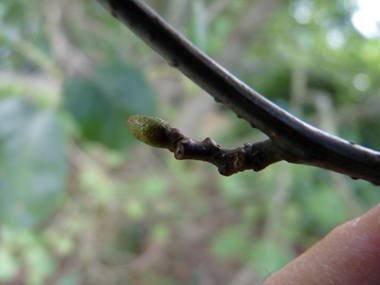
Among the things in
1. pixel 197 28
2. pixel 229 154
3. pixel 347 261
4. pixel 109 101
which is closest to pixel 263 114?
pixel 229 154

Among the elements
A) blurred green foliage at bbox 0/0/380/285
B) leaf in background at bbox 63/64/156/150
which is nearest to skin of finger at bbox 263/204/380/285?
blurred green foliage at bbox 0/0/380/285

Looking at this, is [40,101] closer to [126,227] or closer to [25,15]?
[25,15]

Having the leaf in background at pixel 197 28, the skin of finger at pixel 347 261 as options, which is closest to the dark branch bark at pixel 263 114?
the skin of finger at pixel 347 261

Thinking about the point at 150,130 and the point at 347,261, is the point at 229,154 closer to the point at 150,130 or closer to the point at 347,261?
the point at 150,130

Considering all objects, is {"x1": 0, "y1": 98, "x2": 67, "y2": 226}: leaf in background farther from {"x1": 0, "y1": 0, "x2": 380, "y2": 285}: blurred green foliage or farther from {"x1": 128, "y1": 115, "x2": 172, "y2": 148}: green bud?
{"x1": 128, "y1": 115, "x2": 172, "y2": 148}: green bud

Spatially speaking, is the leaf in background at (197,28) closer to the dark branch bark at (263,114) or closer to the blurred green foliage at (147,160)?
the blurred green foliage at (147,160)
